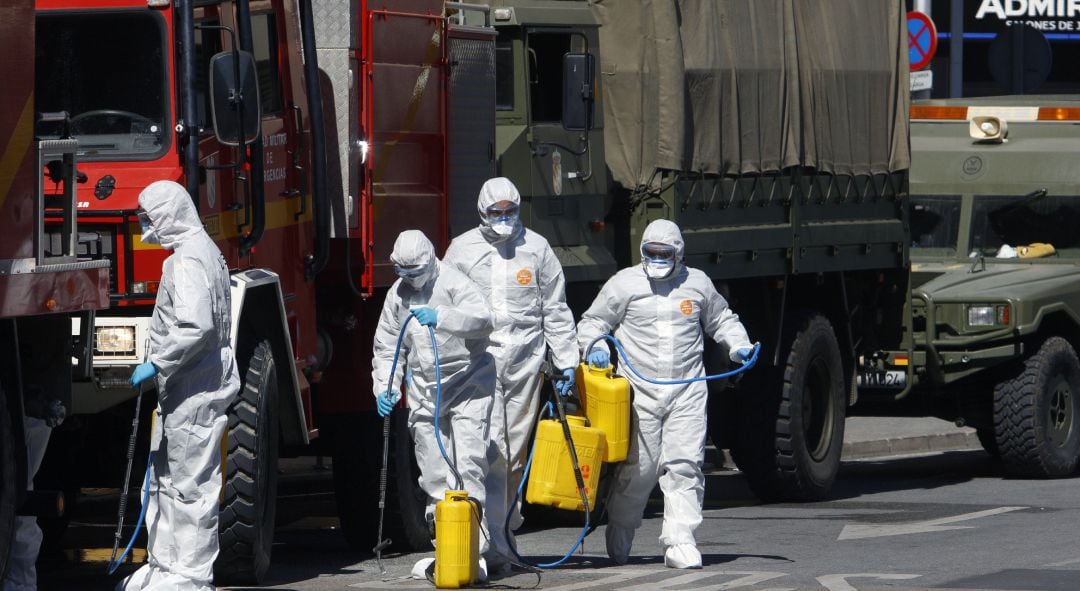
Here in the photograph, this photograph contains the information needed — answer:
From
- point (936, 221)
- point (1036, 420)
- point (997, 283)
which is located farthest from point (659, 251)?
point (936, 221)

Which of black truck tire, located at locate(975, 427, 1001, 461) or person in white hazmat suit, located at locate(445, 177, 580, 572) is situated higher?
person in white hazmat suit, located at locate(445, 177, 580, 572)

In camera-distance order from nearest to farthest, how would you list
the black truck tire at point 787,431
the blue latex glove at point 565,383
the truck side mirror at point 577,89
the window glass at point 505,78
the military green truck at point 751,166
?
the blue latex glove at point 565,383 < the truck side mirror at point 577,89 < the window glass at point 505,78 < the military green truck at point 751,166 < the black truck tire at point 787,431

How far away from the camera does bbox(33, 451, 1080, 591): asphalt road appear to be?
9.70m

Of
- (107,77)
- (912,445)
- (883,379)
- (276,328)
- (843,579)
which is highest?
(107,77)

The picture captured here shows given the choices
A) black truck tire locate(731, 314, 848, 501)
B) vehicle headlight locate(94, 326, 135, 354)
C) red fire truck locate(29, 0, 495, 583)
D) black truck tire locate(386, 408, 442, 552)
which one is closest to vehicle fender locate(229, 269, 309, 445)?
red fire truck locate(29, 0, 495, 583)

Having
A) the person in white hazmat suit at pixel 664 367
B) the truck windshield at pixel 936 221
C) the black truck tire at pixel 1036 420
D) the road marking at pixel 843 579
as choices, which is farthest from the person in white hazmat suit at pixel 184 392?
the truck windshield at pixel 936 221

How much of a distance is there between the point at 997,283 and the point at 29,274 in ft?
29.4

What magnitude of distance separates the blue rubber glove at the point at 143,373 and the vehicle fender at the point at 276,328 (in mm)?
776

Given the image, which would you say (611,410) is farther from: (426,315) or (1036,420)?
(1036,420)

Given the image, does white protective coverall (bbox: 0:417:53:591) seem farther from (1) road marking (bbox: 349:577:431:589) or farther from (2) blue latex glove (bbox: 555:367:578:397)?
(2) blue latex glove (bbox: 555:367:578:397)

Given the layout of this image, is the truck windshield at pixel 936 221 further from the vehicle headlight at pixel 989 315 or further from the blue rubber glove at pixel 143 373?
the blue rubber glove at pixel 143 373

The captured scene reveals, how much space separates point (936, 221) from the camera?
1662 cm

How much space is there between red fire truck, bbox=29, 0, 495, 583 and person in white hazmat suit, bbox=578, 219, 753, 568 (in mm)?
1175

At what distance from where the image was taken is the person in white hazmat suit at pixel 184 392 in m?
8.41
